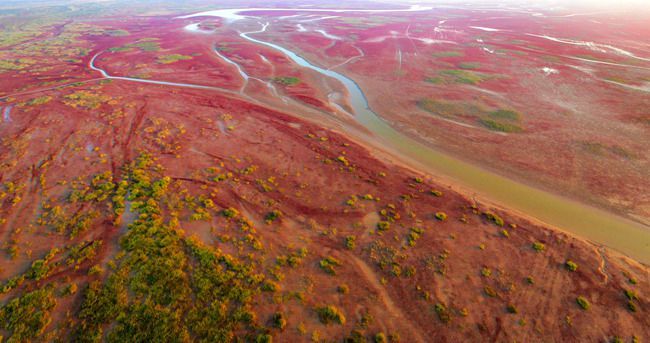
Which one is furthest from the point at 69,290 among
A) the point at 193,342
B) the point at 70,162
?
the point at 70,162

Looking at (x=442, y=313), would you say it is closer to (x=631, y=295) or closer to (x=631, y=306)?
(x=631, y=306)

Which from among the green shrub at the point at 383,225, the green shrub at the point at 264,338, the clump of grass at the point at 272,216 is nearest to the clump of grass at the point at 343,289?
the green shrub at the point at 264,338

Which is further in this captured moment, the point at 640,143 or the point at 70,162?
the point at 640,143

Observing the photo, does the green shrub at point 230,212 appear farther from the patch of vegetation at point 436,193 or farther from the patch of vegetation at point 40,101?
the patch of vegetation at point 40,101

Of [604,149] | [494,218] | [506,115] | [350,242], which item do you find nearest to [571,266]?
[494,218]

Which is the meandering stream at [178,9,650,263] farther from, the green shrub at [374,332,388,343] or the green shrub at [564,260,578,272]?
the green shrub at [374,332,388,343]

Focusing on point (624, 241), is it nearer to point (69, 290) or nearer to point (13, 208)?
point (69, 290)
